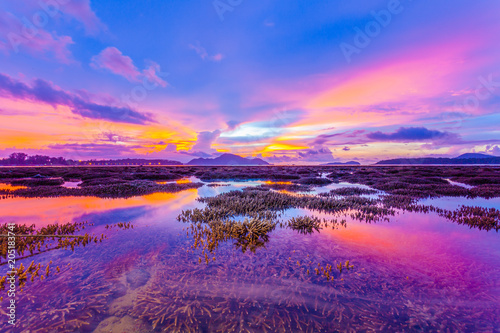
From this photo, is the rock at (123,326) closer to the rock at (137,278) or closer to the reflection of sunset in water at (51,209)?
the rock at (137,278)

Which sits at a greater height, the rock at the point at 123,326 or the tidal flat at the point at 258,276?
the tidal flat at the point at 258,276

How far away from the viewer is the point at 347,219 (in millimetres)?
14289

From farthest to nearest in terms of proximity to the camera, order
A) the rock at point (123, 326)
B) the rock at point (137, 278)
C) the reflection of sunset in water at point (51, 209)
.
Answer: the reflection of sunset in water at point (51, 209) < the rock at point (137, 278) < the rock at point (123, 326)

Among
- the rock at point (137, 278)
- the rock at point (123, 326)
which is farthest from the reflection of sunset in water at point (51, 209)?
the rock at point (123, 326)

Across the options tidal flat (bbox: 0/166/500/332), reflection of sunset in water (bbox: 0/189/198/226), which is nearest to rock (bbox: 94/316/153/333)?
tidal flat (bbox: 0/166/500/332)

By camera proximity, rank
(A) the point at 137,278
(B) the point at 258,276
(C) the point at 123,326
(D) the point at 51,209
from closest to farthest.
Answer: (C) the point at 123,326, (A) the point at 137,278, (B) the point at 258,276, (D) the point at 51,209

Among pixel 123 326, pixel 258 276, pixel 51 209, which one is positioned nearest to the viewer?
pixel 123 326

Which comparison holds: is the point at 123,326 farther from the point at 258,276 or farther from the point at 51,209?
the point at 51,209

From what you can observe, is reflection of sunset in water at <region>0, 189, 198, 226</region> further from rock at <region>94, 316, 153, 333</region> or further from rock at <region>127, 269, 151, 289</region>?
rock at <region>94, 316, 153, 333</region>

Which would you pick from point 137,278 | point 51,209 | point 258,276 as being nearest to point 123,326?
point 137,278

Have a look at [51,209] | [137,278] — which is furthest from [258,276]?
[51,209]

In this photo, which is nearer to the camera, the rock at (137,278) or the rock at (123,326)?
the rock at (123,326)

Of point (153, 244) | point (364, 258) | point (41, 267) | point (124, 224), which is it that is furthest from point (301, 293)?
point (124, 224)

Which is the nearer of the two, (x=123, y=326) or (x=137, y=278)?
(x=123, y=326)
